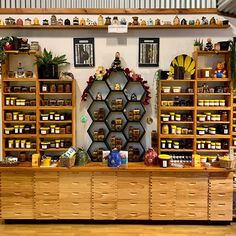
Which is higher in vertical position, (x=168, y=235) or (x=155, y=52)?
(x=155, y=52)

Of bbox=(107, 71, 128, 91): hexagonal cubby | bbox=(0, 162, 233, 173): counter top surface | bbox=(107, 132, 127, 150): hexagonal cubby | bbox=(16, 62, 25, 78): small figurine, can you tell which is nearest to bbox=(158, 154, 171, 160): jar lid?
bbox=(0, 162, 233, 173): counter top surface

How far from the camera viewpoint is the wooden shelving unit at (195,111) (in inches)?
212

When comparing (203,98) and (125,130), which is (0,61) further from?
(203,98)

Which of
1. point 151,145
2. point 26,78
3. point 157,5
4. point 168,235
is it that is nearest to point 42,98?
point 26,78

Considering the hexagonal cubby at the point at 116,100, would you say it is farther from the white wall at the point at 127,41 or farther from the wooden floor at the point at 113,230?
the wooden floor at the point at 113,230

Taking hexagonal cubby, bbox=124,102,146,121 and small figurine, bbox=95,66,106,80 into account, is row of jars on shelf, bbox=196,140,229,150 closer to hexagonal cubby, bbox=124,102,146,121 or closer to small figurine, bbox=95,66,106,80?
hexagonal cubby, bbox=124,102,146,121

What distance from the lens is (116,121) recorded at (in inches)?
221

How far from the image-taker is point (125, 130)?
5.70 meters

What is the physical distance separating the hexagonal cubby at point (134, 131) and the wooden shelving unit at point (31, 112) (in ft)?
2.74

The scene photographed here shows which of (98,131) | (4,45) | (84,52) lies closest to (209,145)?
(98,131)

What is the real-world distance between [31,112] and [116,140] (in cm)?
137

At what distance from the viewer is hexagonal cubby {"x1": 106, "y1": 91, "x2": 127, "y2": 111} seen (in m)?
5.56

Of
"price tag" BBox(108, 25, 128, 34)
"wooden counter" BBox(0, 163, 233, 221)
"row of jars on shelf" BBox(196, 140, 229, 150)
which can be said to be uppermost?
"price tag" BBox(108, 25, 128, 34)

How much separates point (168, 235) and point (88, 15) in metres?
3.39
